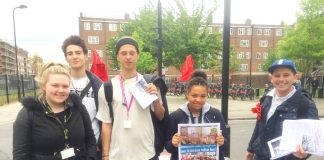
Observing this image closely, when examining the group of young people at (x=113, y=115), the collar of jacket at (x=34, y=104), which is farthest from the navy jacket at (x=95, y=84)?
the collar of jacket at (x=34, y=104)

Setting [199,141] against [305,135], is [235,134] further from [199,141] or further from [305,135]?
[305,135]

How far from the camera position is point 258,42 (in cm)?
7144

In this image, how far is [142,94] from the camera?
2.95 m

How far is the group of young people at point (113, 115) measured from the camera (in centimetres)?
262

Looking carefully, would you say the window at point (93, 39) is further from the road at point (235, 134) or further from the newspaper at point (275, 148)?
the newspaper at point (275, 148)

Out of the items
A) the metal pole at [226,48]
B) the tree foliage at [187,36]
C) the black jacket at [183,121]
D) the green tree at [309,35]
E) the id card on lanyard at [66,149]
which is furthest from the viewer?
the green tree at [309,35]

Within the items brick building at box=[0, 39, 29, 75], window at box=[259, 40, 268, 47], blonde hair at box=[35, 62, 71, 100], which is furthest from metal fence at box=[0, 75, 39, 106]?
brick building at box=[0, 39, 29, 75]

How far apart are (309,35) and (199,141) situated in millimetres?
→ 27815

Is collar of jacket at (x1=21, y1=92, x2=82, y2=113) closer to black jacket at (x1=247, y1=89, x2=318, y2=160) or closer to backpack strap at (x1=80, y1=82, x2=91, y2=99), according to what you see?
backpack strap at (x1=80, y1=82, x2=91, y2=99)

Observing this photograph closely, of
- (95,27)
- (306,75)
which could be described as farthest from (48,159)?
(95,27)

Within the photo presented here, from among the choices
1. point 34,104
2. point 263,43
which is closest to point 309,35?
point 34,104

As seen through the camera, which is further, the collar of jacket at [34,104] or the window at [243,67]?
the window at [243,67]

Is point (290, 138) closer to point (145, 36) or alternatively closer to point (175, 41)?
point (175, 41)

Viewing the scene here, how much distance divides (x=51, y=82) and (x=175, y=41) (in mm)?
19501
